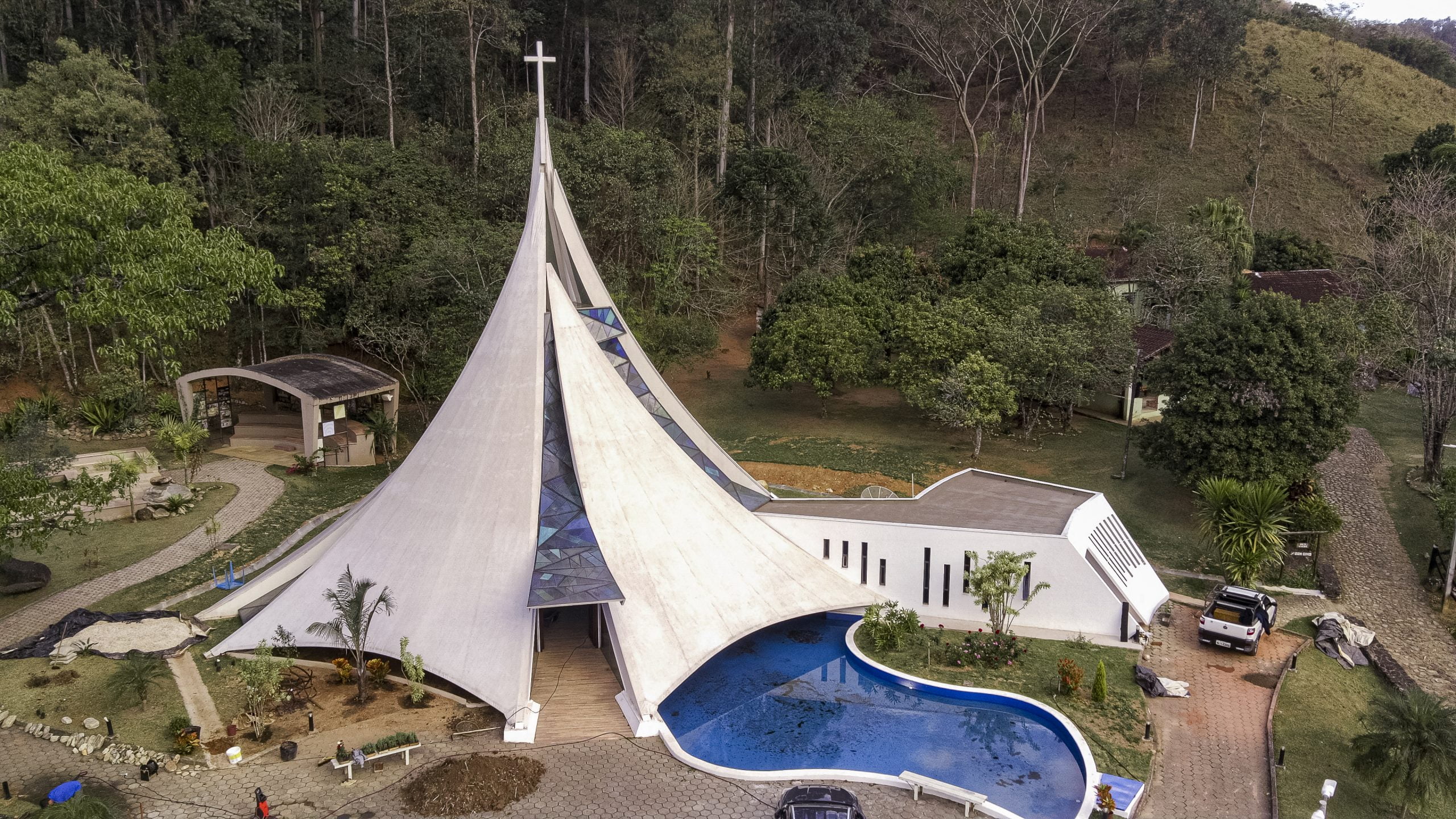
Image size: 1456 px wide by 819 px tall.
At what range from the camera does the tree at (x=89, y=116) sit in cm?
3278

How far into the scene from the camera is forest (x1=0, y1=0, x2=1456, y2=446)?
29594 millimetres

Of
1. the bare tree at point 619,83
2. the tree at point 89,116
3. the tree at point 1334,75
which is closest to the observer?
the tree at point 89,116

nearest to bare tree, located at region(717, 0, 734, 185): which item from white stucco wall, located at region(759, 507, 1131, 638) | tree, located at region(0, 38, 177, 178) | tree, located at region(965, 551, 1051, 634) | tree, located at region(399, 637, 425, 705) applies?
tree, located at region(0, 38, 177, 178)

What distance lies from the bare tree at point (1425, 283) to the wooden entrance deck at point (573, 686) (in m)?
21.5

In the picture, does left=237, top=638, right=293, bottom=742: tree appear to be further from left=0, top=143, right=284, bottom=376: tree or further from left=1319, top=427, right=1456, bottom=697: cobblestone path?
left=1319, top=427, right=1456, bottom=697: cobblestone path

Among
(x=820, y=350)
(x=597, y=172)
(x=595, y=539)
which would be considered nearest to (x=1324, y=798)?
(x=595, y=539)

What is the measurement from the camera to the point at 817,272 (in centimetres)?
3612

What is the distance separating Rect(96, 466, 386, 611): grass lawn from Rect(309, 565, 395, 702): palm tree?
5.56 metres

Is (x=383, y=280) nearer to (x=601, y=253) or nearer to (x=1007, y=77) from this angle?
(x=601, y=253)

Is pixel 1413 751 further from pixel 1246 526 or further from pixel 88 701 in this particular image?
pixel 88 701

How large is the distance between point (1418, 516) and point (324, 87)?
42.4 meters

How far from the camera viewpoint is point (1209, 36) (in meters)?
58.4

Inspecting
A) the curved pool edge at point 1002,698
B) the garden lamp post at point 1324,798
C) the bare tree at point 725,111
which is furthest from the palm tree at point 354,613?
the bare tree at point 725,111

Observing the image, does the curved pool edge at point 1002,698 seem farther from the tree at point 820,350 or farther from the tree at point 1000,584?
the tree at point 820,350
